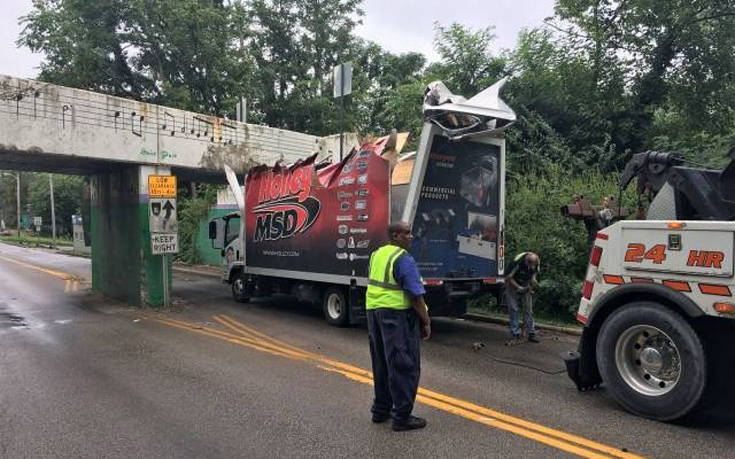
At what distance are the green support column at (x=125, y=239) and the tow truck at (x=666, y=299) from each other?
33.3ft

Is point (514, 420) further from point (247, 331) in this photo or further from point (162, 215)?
point (162, 215)

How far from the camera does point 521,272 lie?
8883mm

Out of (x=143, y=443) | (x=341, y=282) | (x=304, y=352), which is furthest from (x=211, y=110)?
(x=143, y=443)

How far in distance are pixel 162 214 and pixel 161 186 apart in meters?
0.63

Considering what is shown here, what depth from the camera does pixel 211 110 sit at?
29.8 metres

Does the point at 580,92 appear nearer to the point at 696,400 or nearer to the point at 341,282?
the point at 341,282

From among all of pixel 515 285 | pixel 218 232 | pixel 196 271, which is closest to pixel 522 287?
pixel 515 285

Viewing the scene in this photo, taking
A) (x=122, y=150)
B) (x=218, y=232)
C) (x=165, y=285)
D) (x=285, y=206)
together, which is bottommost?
(x=165, y=285)

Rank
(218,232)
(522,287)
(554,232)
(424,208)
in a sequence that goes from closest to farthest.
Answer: (522,287) → (424,208) → (554,232) → (218,232)

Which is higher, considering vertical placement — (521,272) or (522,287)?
(521,272)

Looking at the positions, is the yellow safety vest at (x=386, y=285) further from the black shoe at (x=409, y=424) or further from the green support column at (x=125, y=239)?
the green support column at (x=125, y=239)

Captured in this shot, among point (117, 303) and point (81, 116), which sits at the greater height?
point (81, 116)

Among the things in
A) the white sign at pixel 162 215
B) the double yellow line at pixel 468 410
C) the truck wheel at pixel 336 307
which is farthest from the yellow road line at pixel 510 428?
the white sign at pixel 162 215

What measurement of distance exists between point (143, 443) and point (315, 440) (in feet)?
4.57
